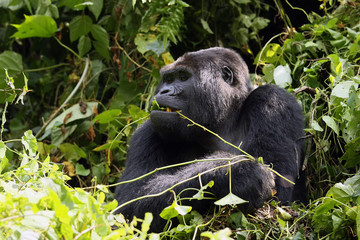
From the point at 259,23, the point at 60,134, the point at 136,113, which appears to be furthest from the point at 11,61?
the point at 259,23

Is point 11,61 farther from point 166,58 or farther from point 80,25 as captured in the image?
point 166,58

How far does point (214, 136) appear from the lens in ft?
13.3

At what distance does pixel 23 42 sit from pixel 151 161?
3868mm

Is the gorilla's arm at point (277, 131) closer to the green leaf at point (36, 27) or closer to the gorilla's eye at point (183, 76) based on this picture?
the gorilla's eye at point (183, 76)

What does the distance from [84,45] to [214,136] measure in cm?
204

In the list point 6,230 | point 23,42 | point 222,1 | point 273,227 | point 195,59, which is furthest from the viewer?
point 23,42

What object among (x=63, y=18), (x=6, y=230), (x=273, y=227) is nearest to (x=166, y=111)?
(x=273, y=227)

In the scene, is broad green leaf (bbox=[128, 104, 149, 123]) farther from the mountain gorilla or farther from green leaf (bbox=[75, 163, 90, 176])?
green leaf (bbox=[75, 163, 90, 176])

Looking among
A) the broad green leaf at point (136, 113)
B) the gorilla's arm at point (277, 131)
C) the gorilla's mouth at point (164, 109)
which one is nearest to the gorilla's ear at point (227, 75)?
the gorilla's arm at point (277, 131)

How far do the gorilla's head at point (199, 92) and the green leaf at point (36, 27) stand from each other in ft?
4.99

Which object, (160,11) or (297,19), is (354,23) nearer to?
(297,19)

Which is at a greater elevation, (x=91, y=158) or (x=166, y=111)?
(x=166, y=111)

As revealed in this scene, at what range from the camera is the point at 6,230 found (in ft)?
7.09

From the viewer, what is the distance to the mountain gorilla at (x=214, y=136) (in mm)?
3469
